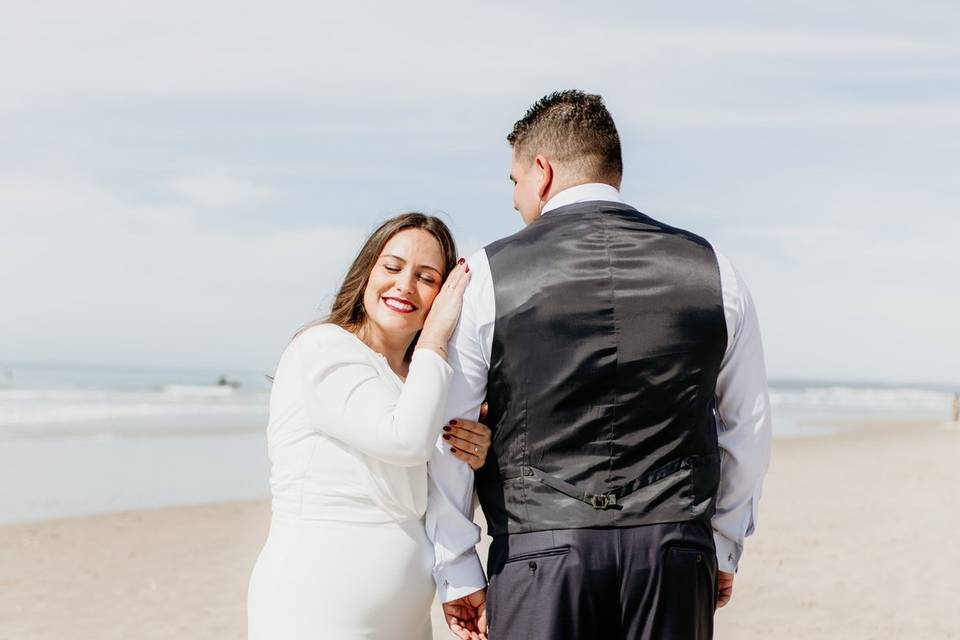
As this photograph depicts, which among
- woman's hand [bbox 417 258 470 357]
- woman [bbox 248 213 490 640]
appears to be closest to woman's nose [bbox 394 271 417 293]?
woman [bbox 248 213 490 640]

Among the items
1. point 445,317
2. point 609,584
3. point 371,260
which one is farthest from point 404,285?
point 609,584

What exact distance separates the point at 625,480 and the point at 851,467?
1503 cm

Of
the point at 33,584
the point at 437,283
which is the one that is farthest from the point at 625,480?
the point at 33,584

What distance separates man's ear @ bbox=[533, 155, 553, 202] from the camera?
9.09 feet

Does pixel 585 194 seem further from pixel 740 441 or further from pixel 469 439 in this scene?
pixel 740 441

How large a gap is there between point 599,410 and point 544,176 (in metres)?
0.73

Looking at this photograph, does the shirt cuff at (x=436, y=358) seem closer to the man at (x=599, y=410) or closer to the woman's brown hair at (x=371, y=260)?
the man at (x=599, y=410)

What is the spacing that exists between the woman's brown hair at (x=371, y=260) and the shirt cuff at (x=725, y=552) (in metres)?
1.20

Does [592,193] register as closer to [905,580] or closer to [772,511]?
[905,580]

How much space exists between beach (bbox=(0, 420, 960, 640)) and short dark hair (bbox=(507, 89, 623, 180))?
461 centimetres

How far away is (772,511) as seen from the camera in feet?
37.4

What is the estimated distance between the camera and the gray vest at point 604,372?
8.04 ft

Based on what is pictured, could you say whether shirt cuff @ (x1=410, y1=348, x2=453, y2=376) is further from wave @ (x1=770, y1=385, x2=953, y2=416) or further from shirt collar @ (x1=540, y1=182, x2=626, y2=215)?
wave @ (x1=770, y1=385, x2=953, y2=416)

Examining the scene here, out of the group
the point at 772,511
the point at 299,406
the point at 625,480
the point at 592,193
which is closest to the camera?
the point at 625,480
